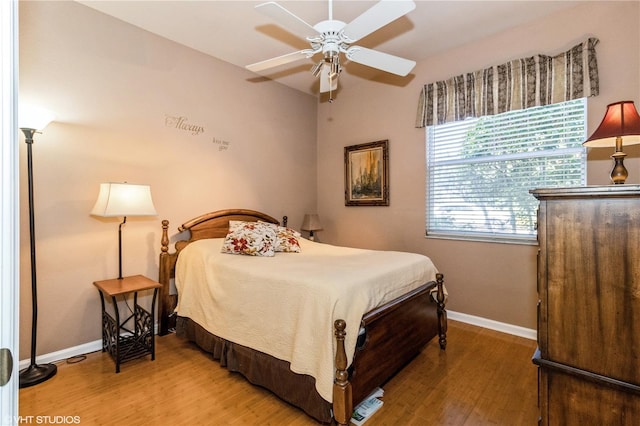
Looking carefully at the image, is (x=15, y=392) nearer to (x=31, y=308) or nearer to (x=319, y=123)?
(x=31, y=308)

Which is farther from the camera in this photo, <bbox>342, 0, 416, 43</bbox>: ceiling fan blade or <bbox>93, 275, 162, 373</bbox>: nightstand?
<bbox>93, 275, 162, 373</bbox>: nightstand

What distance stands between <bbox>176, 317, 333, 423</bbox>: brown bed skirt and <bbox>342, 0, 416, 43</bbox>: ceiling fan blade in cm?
208

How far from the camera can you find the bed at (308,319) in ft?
5.70

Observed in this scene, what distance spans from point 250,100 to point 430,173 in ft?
7.77

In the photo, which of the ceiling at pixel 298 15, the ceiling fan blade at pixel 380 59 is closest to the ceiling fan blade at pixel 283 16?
the ceiling fan blade at pixel 380 59

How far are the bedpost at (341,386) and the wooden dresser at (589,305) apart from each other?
2.91ft

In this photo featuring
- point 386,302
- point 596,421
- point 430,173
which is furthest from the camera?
point 430,173

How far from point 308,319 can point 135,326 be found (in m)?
1.83

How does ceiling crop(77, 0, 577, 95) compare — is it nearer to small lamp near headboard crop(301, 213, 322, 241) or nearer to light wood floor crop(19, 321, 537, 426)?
small lamp near headboard crop(301, 213, 322, 241)

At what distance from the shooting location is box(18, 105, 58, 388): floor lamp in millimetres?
2100

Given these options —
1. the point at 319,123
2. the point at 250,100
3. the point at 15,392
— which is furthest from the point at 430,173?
the point at 15,392

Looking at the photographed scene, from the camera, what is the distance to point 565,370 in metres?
1.29

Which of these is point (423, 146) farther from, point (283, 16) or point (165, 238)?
point (165, 238)

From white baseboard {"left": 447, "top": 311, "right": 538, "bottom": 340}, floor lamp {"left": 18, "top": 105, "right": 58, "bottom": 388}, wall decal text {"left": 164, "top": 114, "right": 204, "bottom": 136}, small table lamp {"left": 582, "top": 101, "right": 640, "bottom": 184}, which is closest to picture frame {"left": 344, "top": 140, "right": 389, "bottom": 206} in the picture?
white baseboard {"left": 447, "top": 311, "right": 538, "bottom": 340}
